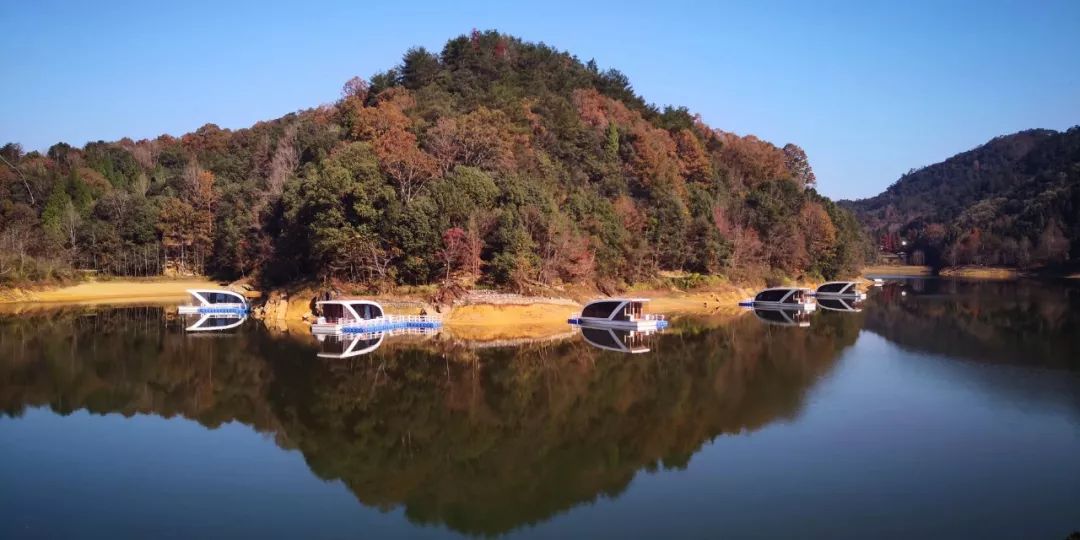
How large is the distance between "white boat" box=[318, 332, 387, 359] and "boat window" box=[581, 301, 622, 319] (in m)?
12.4

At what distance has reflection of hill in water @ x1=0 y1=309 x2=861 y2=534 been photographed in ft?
56.8

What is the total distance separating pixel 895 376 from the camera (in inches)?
1177

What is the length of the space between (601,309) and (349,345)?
608 inches

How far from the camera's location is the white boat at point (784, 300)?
5906 cm

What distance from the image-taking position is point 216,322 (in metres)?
47.8

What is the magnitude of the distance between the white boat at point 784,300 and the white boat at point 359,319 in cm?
2955

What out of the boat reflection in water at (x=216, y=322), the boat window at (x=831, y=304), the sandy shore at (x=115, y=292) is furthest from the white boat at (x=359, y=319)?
the boat window at (x=831, y=304)

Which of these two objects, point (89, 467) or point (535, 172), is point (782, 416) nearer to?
point (89, 467)

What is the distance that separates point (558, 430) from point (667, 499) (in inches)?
243

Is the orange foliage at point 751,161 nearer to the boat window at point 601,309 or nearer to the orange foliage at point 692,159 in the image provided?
the orange foliage at point 692,159

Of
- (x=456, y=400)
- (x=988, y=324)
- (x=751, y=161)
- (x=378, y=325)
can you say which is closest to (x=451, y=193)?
(x=378, y=325)

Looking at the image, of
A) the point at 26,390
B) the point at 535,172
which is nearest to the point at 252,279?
the point at 535,172

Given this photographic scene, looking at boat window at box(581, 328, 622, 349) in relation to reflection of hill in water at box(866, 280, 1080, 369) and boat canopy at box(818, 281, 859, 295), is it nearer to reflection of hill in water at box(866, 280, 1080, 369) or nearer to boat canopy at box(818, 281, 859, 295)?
reflection of hill in water at box(866, 280, 1080, 369)

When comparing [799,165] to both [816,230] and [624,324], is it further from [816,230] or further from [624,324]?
[624,324]
